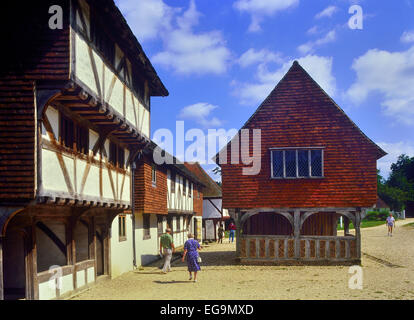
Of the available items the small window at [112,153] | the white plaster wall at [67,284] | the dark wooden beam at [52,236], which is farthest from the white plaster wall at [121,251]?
the dark wooden beam at [52,236]

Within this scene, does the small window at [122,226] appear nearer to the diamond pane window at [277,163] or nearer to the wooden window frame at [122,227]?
the wooden window frame at [122,227]

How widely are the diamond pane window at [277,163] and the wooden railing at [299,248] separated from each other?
2.73m

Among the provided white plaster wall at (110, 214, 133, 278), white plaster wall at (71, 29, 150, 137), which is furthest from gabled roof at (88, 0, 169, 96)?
white plaster wall at (110, 214, 133, 278)

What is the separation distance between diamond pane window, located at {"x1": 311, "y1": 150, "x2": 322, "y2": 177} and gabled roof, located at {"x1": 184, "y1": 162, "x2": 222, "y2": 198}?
69.4ft

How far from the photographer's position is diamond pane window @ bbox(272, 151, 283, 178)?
1897cm

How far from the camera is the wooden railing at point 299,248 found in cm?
1820

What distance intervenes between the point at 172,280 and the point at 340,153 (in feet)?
29.6

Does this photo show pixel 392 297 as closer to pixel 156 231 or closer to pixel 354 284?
pixel 354 284

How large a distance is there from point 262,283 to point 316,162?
7.07 m

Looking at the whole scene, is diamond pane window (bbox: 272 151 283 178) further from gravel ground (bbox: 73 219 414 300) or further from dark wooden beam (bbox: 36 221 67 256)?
dark wooden beam (bbox: 36 221 67 256)

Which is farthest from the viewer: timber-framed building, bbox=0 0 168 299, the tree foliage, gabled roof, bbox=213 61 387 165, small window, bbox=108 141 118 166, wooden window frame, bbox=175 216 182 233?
the tree foliage

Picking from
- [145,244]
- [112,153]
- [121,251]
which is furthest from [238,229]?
[112,153]

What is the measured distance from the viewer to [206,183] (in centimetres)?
4091
